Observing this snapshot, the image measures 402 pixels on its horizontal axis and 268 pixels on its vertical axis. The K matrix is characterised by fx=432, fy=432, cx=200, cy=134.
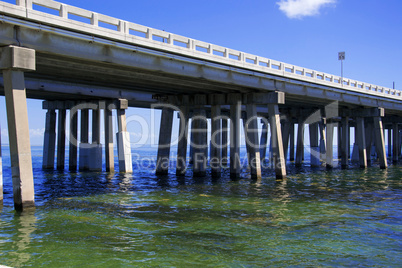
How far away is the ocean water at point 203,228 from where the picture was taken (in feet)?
34.4

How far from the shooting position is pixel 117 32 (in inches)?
767

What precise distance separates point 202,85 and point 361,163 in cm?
2448

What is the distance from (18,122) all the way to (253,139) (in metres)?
16.9

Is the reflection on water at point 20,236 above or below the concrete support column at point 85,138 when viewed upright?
below

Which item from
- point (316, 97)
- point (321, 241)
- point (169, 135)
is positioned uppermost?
point (316, 97)

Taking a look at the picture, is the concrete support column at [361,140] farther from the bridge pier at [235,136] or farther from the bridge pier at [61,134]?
the bridge pier at [61,134]

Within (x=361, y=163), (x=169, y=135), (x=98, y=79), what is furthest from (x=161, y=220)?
(x=361, y=163)

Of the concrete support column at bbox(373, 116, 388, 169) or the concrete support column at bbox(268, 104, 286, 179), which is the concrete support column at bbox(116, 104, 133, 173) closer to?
the concrete support column at bbox(268, 104, 286, 179)

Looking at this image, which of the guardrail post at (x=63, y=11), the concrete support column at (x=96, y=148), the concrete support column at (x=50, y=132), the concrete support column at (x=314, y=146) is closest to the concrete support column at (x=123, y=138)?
the concrete support column at (x=96, y=148)

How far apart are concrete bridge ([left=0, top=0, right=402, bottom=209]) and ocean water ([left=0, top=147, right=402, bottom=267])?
132 inches

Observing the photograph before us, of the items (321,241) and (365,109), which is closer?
(321,241)

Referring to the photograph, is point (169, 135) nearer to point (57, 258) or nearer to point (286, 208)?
point (286, 208)

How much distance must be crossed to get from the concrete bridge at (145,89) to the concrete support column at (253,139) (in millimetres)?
69

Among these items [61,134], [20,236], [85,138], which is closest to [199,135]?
[85,138]
